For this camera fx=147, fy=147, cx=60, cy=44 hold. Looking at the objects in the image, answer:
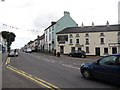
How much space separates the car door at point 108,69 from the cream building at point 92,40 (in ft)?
112

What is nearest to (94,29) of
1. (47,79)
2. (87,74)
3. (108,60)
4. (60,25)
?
(60,25)

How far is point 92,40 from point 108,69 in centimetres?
3623

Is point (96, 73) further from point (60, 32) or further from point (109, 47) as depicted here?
point (60, 32)

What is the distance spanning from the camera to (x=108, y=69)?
6.80 meters

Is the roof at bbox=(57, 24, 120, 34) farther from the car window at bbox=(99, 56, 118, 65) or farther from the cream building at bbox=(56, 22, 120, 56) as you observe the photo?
the car window at bbox=(99, 56, 118, 65)

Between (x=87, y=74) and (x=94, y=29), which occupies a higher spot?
(x=94, y=29)

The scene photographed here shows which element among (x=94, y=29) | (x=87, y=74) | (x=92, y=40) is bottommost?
(x=87, y=74)

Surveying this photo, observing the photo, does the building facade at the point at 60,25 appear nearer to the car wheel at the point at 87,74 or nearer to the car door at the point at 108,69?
the car wheel at the point at 87,74

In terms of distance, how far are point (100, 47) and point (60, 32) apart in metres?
13.7

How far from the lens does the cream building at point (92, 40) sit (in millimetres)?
39812

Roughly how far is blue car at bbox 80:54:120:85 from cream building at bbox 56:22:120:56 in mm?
33796

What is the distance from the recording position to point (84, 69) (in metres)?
8.39

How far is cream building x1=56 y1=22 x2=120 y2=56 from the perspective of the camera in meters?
39.8

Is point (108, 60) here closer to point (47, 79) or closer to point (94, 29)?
point (47, 79)
